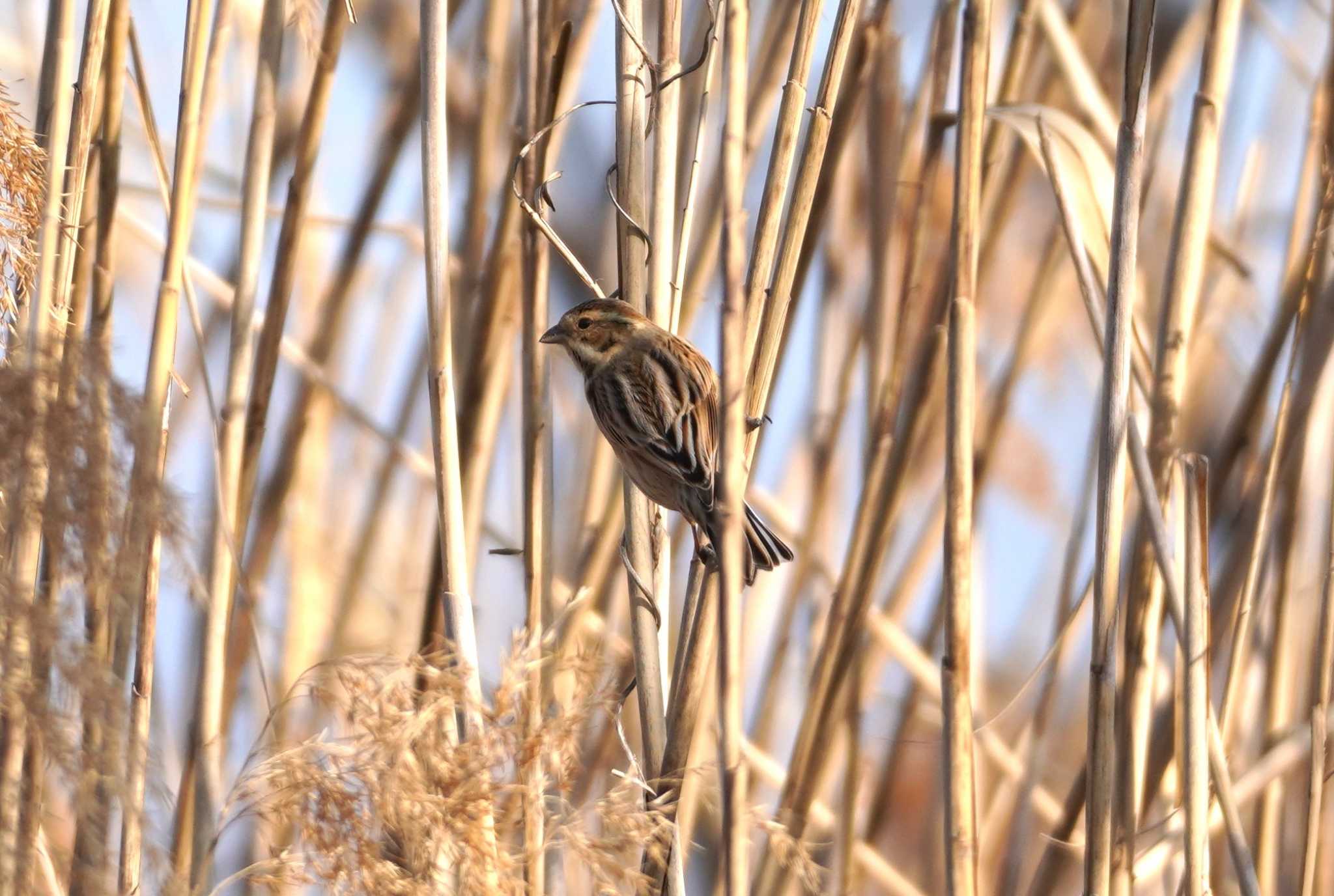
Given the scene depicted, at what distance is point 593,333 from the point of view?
2443 mm

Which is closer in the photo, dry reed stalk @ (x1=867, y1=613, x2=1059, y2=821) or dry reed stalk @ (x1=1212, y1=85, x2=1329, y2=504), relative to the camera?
dry reed stalk @ (x1=1212, y1=85, x2=1329, y2=504)

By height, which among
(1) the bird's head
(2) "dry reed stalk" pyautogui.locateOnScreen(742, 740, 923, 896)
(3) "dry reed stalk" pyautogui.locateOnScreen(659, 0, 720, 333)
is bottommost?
(2) "dry reed stalk" pyautogui.locateOnScreen(742, 740, 923, 896)

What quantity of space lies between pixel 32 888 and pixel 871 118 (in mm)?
1979

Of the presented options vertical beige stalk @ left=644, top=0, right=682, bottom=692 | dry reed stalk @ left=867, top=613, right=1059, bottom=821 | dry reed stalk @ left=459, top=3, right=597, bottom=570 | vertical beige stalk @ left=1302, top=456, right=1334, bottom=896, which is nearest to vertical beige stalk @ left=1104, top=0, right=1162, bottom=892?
Answer: vertical beige stalk @ left=1302, top=456, right=1334, bottom=896

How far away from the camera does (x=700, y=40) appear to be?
2.47 meters

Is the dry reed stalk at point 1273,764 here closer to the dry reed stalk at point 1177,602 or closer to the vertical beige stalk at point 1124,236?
the dry reed stalk at point 1177,602

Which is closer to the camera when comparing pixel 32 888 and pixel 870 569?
pixel 32 888

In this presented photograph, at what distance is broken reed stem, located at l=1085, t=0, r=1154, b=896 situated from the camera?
1592mm

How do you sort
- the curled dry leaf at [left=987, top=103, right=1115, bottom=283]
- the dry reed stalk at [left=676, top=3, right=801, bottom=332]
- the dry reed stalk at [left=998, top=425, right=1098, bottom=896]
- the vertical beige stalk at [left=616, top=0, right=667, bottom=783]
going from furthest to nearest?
the dry reed stalk at [left=676, top=3, right=801, bottom=332], the dry reed stalk at [left=998, top=425, right=1098, bottom=896], the curled dry leaf at [left=987, top=103, right=1115, bottom=283], the vertical beige stalk at [left=616, top=0, right=667, bottom=783]

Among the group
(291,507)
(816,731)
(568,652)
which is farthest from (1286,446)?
(291,507)

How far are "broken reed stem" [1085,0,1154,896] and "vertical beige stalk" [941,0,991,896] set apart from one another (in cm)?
15

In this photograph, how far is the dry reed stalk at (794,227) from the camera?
1.68m

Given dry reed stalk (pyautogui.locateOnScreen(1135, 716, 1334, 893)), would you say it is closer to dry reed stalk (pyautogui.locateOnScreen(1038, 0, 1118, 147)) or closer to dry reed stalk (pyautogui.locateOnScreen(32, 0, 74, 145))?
dry reed stalk (pyautogui.locateOnScreen(1038, 0, 1118, 147))

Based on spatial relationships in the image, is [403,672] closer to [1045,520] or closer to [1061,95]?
[1061,95]
